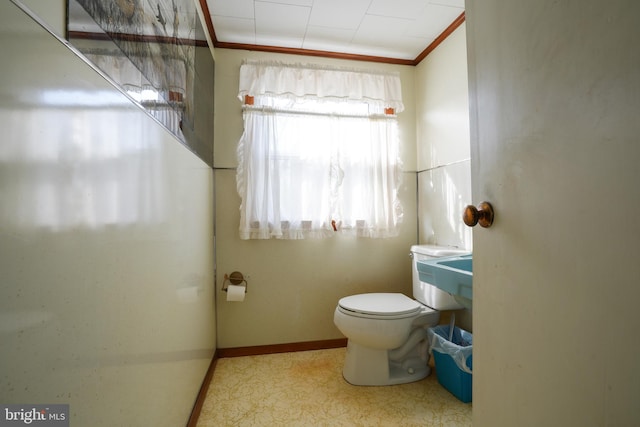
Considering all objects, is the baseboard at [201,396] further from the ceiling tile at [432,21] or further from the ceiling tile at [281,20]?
the ceiling tile at [432,21]

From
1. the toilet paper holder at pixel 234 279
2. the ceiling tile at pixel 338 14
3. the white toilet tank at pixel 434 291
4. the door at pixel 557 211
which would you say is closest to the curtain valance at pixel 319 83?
the ceiling tile at pixel 338 14

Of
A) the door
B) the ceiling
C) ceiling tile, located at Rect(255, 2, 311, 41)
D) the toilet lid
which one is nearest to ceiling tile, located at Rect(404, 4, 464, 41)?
the ceiling

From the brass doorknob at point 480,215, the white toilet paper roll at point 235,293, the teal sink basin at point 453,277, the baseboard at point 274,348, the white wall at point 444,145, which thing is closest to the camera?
the brass doorknob at point 480,215

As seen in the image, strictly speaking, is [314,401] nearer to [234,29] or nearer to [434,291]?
[434,291]

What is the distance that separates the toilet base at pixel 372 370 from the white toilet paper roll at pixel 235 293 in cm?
74

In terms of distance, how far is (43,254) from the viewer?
1.56 feet

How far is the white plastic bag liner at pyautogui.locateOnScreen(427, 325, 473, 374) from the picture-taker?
145cm

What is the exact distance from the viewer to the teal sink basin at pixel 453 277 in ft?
3.55

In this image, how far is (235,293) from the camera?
191 cm

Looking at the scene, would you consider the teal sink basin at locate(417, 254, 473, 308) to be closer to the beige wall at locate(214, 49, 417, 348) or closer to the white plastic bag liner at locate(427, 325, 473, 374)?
the white plastic bag liner at locate(427, 325, 473, 374)

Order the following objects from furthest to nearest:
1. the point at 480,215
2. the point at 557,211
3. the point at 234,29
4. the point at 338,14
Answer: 1. the point at 234,29
2. the point at 338,14
3. the point at 480,215
4. the point at 557,211

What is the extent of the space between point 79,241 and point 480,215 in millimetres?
815

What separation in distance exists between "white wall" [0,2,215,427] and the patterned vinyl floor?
0.51 metres

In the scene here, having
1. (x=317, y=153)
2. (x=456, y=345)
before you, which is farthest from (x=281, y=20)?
(x=456, y=345)
